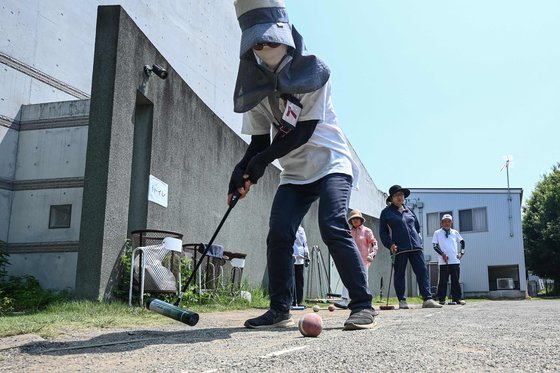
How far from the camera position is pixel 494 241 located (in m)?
31.0

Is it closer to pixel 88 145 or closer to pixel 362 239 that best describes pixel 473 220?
pixel 362 239

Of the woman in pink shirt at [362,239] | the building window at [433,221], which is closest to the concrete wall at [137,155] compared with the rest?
the woman in pink shirt at [362,239]

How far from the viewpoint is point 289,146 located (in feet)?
12.7

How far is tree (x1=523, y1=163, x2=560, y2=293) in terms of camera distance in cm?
3344

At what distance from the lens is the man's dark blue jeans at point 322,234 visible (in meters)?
3.84

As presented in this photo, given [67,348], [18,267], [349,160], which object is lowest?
[67,348]

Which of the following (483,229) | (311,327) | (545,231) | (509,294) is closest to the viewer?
(311,327)

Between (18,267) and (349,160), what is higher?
(349,160)

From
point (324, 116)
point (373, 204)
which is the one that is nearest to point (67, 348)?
point (324, 116)

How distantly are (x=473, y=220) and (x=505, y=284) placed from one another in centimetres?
390

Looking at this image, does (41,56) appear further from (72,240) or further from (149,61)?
(72,240)

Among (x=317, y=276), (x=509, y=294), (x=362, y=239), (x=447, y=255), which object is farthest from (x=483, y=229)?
(x=362, y=239)

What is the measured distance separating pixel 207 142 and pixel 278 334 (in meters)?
6.46

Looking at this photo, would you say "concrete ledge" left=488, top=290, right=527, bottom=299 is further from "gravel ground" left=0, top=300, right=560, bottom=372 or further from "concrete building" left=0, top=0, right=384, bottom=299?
"gravel ground" left=0, top=300, right=560, bottom=372
